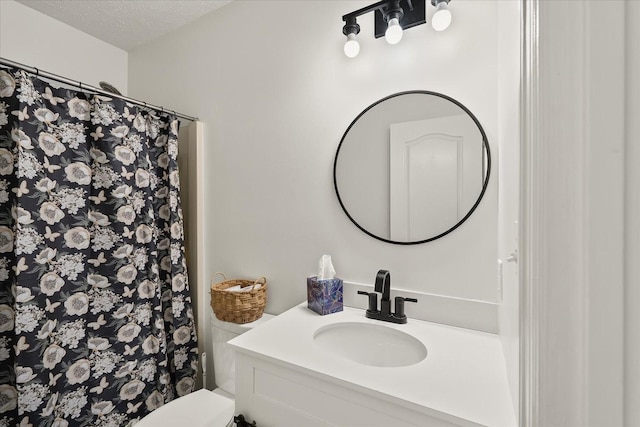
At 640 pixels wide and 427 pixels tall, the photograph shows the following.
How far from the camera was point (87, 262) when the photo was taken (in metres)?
1.37

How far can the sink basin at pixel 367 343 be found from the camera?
1084 millimetres

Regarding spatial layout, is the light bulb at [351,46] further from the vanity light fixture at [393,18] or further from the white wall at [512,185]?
the white wall at [512,185]

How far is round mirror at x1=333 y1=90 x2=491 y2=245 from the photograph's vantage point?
1.12m

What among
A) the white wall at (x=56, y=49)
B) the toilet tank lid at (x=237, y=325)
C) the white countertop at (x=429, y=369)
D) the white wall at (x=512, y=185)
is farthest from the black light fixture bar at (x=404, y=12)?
the white wall at (x=56, y=49)

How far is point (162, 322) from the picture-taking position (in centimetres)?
161

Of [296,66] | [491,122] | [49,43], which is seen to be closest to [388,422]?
[491,122]

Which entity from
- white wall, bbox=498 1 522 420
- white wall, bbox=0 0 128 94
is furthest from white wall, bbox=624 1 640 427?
white wall, bbox=0 0 128 94

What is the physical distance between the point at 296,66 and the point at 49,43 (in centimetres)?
156

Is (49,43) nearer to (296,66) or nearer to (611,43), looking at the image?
(296,66)

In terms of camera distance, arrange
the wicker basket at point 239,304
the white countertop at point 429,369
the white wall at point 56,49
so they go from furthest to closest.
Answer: the white wall at point 56,49 < the wicker basket at point 239,304 < the white countertop at point 429,369

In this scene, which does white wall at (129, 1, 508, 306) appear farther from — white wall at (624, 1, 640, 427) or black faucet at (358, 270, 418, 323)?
white wall at (624, 1, 640, 427)

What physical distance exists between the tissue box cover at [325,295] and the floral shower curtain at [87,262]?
0.87m

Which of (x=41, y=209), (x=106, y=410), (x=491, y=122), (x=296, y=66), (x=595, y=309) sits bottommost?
(x=106, y=410)

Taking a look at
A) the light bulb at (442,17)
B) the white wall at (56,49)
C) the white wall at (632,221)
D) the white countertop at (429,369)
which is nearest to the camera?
the white wall at (632,221)
